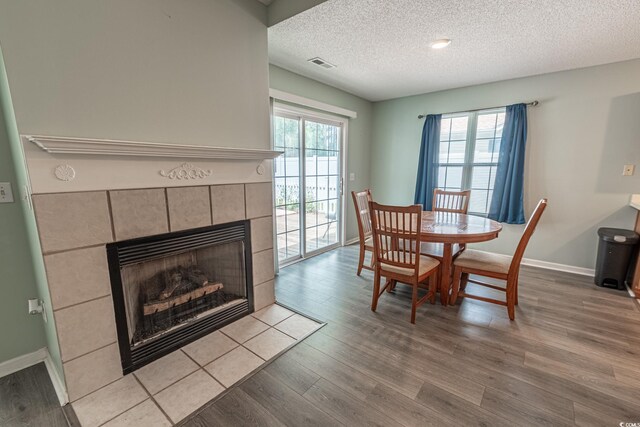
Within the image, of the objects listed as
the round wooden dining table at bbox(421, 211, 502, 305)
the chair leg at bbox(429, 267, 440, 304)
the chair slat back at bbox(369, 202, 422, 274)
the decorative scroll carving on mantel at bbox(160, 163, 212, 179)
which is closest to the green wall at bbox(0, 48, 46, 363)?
the decorative scroll carving on mantel at bbox(160, 163, 212, 179)

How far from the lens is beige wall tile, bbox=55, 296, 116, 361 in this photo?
1448 mm

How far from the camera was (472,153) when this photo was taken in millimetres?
3910

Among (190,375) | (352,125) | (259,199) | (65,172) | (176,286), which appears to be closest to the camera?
(65,172)

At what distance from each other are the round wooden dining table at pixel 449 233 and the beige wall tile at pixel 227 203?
156 cm

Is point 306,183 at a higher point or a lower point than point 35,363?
higher

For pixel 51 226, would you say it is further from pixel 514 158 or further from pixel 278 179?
pixel 514 158

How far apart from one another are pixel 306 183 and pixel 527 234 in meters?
2.49

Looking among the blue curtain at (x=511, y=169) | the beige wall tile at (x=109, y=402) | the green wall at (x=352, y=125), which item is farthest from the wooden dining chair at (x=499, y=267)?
the beige wall tile at (x=109, y=402)

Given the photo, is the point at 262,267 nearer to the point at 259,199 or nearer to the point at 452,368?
the point at 259,199

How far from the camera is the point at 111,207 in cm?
155

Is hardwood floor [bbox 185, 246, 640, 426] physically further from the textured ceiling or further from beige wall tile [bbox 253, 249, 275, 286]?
the textured ceiling

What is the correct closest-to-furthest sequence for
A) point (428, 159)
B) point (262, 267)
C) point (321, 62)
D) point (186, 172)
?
point (186, 172) → point (262, 267) → point (321, 62) → point (428, 159)

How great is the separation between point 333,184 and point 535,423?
3.38 meters

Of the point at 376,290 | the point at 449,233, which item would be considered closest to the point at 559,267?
the point at 449,233
